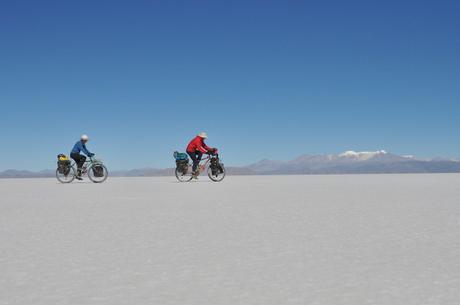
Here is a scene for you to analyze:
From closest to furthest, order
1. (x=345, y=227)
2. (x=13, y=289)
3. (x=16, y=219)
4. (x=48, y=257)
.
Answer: (x=13, y=289) < (x=48, y=257) < (x=345, y=227) < (x=16, y=219)

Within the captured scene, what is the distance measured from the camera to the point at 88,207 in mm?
11938

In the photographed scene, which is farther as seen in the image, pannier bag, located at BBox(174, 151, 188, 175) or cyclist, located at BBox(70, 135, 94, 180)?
pannier bag, located at BBox(174, 151, 188, 175)

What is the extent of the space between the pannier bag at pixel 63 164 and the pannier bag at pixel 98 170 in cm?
112

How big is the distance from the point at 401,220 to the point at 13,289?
6.35 metres

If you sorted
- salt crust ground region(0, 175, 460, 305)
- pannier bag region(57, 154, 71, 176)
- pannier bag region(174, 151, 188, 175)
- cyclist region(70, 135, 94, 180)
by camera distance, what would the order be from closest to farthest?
salt crust ground region(0, 175, 460, 305) → cyclist region(70, 135, 94, 180) → pannier bag region(57, 154, 71, 176) → pannier bag region(174, 151, 188, 175)

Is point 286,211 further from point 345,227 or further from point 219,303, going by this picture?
point 219,303

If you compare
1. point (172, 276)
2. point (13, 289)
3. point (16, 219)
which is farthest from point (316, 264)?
point (16, 219)

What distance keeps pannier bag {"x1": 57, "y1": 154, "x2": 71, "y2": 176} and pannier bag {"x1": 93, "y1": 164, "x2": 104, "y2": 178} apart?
112cm

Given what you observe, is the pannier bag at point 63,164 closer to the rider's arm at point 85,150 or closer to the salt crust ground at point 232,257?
the rider's arm at point 85,150

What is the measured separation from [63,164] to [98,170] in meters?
1.50

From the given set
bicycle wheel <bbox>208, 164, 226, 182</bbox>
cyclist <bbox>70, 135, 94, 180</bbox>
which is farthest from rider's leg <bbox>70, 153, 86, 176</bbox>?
bicycle wheel <bbox>208, 164, 226, 182</bbox>

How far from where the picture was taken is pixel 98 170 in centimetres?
2434

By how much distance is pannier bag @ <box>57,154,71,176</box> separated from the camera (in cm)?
2425

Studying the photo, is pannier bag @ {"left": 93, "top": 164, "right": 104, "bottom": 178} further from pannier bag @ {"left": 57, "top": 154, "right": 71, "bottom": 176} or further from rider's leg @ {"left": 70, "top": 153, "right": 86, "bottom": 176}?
pannier bag @ {"left": 57, "top": 154, "right": 71, "bottom": 176}
